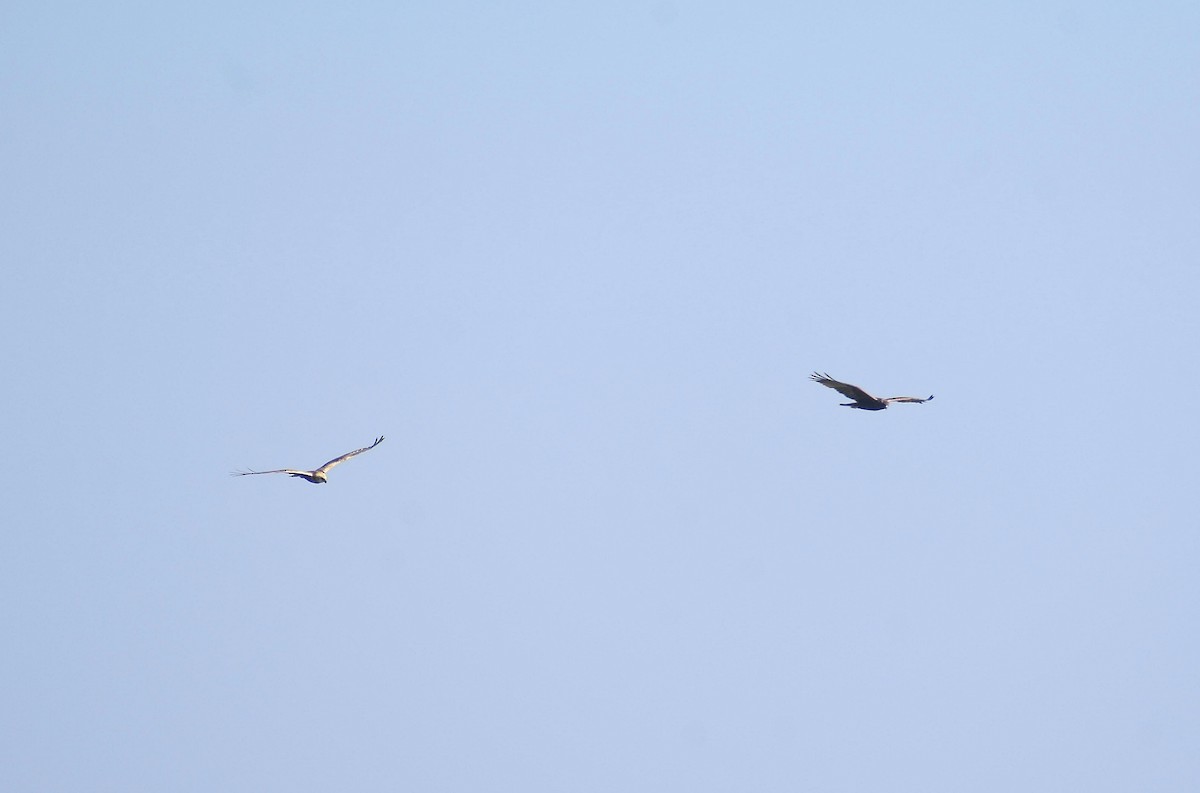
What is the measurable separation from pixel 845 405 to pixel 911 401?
7.29 feet

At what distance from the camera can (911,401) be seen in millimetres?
86938

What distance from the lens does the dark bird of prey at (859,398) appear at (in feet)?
277

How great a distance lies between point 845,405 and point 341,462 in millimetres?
17395

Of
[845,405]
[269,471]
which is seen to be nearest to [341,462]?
[269,471]

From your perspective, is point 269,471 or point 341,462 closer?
point 269,471

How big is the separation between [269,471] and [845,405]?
61.3 feet

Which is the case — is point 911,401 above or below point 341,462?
above

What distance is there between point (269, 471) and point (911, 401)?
68.6 feet

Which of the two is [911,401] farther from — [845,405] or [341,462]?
[341,462]

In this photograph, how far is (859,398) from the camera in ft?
282

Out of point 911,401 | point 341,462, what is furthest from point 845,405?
point 341,462

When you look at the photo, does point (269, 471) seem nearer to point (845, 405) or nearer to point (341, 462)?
point (341, 462)

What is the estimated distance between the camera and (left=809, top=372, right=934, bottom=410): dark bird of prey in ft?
277

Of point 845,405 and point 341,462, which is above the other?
point 845,405
